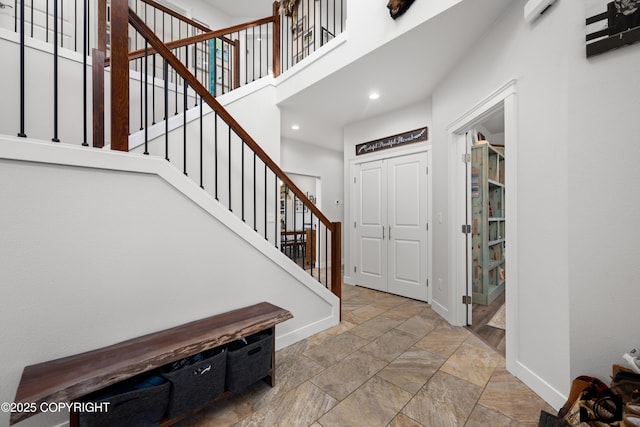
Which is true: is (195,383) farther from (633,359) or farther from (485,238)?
(485,238)

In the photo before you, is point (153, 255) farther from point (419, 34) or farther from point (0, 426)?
point (419, 34)

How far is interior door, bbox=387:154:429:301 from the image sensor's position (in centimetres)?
347

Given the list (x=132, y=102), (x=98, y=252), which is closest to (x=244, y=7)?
(x=132, y=102)

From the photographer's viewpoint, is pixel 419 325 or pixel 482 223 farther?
pixel 482 223

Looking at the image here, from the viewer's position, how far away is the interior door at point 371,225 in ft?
12.9

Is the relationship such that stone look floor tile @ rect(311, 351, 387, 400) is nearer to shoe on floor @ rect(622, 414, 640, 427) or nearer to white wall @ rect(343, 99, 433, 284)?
shoe on floor @ rect(622, 414, 640, 427)

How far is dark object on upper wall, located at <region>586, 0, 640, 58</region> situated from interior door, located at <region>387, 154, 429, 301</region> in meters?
2.11

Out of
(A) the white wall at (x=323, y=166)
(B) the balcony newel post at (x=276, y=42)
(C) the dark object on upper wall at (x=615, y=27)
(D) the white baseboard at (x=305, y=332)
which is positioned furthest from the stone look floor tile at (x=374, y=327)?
(B) the balcony newel post at (x=276, y=42)

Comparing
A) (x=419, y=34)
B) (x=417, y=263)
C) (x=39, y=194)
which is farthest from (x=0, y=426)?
(x=417, y=263)

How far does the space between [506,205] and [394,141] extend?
2079mm

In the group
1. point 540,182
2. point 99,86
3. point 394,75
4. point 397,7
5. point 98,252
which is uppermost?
point 397,7

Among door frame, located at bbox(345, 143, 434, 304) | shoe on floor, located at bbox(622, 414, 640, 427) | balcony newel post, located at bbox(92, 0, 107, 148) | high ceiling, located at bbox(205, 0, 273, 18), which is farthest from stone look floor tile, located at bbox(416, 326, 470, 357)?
high ceiling, located at bbox(205, 0, 273, 18)

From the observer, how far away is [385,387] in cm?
175

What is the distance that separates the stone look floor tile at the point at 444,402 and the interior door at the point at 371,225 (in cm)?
211
